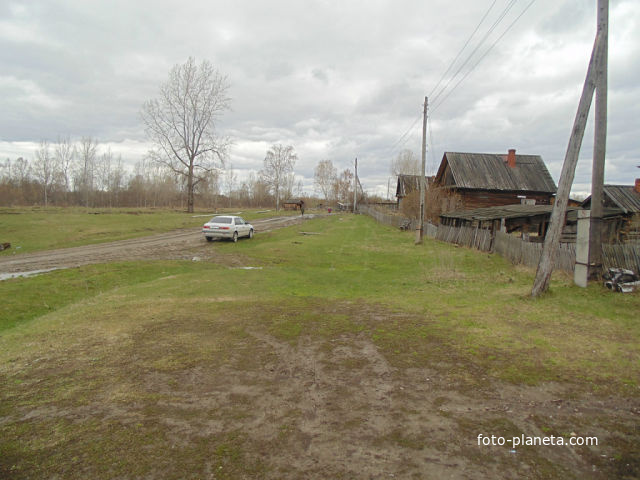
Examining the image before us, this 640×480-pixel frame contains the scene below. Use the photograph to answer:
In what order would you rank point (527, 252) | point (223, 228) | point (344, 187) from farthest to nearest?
point (344, 187) < point (223, 228) < point (527, 252)

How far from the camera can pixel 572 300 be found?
872 cm

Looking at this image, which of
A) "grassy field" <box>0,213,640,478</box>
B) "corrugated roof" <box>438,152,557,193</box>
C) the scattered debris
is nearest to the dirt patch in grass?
"grassy field" <box>0,213,640,478</box>

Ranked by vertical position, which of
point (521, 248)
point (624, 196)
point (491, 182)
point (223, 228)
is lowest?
point (521, 248)

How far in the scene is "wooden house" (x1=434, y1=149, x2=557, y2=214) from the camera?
125ft

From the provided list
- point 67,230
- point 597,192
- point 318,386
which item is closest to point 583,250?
point 597,192

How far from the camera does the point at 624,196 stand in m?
27.9

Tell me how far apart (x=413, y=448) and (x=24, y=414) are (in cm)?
384

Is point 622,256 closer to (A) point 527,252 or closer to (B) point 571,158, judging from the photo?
(B) point 571,158

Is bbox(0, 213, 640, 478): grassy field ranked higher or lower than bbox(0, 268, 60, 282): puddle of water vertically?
higher

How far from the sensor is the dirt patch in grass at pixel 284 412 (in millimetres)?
2979

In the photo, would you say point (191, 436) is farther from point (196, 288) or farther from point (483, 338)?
point (196, 288)

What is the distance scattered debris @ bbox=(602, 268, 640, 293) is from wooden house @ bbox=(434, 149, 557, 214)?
90.4 feet

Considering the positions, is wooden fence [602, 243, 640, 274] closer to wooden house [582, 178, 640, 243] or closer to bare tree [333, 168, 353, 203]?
wooden house [582, 178, 640, 243]

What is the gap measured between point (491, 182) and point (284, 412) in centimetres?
3990
